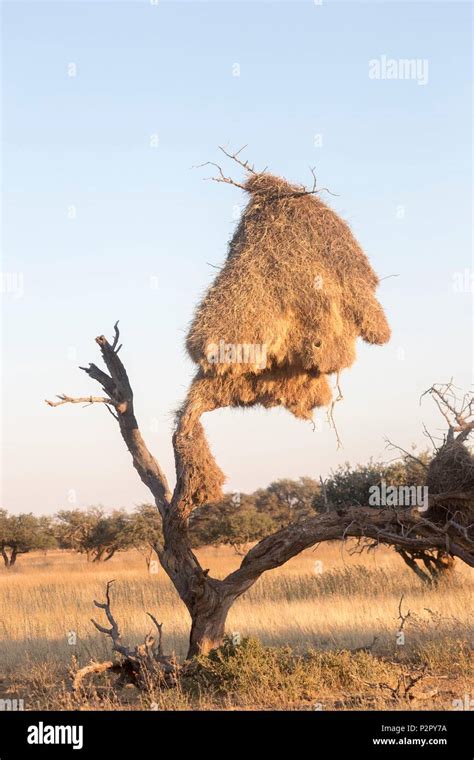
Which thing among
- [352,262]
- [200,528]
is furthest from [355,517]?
[200,528]

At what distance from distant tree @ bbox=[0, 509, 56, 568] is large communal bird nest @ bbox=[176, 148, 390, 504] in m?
34.8

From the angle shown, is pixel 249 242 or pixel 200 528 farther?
pixel 200 528

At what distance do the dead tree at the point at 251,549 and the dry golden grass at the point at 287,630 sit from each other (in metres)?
1.24

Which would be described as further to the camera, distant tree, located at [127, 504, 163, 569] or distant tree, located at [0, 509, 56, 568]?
distant tree, located at [0, 509, 56, 568]

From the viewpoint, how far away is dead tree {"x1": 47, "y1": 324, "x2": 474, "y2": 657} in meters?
12.5

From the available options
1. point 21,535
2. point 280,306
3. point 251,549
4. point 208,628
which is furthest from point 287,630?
point 21,535

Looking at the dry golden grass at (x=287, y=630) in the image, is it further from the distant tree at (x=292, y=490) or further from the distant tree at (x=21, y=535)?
the distant tree at (x=292, y=490)

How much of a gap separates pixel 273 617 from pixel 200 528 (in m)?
23.0

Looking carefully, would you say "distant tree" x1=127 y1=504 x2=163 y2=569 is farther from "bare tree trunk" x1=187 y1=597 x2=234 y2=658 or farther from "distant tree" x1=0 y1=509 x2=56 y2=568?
"bare tree trunk" x1=187 y1=597 x2=234 y2=658

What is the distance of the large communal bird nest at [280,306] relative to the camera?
12.1 m

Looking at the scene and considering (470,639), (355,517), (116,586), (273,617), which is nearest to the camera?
(355,517)

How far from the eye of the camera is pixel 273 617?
725 inches

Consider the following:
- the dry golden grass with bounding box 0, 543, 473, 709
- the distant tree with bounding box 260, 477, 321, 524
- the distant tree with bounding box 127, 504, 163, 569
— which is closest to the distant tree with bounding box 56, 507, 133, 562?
the distant tree with bounding box 127, 504, 163, 569
